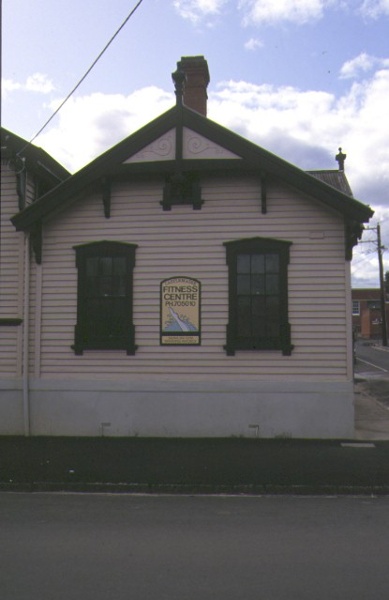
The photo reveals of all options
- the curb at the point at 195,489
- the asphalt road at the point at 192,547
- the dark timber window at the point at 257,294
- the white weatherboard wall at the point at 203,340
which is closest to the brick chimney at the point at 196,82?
the white weatherboard wall at the point at 203,340

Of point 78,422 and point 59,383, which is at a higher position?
point 59,383

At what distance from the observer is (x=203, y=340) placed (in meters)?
12.1

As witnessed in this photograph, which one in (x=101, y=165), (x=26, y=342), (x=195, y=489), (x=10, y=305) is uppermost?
(x=101, y=165)

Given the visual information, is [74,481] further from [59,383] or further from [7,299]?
[7,299]

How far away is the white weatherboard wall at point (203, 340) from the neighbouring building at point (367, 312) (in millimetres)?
75277

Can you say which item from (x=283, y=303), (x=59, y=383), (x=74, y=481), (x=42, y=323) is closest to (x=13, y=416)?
(x=59, y=383)

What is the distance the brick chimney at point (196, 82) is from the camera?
15.2 meters

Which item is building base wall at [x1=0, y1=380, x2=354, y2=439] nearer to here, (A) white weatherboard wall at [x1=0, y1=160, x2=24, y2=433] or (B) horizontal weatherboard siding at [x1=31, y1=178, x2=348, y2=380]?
(A) white weatherboard wall at [x1=0, y1=160, x2=24, y2=433]

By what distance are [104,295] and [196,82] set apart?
630 centimetres

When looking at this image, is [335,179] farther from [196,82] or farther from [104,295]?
[104,295]

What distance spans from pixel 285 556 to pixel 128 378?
279 inches

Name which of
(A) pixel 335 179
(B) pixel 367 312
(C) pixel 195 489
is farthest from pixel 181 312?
(B) pixel 367 312

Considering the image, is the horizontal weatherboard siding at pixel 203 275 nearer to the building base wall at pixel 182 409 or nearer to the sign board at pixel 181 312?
the sign board at pixel 181 312

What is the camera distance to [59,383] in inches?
489
